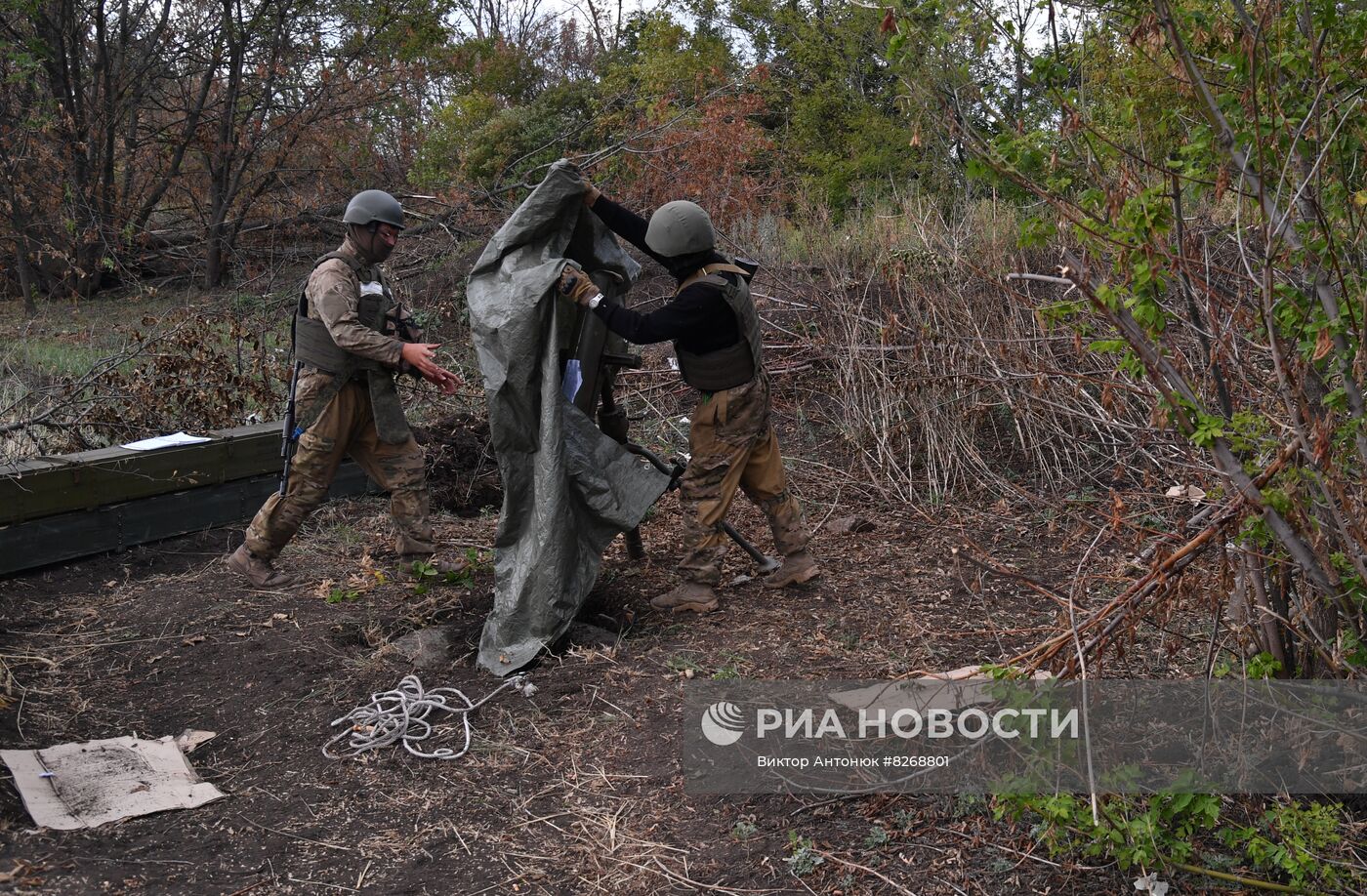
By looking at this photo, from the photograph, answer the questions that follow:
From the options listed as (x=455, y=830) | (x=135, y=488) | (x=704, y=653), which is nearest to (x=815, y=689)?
(x=704, y=653)

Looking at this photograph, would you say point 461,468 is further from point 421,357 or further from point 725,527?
point 725,527

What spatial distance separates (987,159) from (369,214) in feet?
11.6

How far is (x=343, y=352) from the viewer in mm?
5738

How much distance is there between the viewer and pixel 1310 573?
9.36 ft

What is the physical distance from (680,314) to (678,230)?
37 cm

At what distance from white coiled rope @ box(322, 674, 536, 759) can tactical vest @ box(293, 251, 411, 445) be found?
174 centimetres

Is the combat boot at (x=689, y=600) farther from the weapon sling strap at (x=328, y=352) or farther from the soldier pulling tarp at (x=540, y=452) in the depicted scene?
the weapon sling strap at (x=328, y=352)

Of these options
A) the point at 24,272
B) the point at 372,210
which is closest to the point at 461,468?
the point at 372,210

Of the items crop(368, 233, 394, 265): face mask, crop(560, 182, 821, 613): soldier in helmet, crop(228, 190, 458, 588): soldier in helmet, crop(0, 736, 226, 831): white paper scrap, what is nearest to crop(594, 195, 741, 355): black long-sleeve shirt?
crop(560, 182, 821, 613): soldier in helmet

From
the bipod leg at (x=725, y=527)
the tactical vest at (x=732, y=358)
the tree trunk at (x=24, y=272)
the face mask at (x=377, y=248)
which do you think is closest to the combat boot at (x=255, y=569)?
the face mask at (x=377, y=248)

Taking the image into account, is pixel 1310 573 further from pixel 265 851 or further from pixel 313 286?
pixel 313 286

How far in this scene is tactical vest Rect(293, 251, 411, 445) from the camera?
5.71 m

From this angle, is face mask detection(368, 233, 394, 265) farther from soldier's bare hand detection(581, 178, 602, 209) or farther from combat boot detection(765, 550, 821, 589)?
combat boot detection(765, 550, 821, 589)

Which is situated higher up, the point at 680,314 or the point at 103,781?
the point at 680,314
